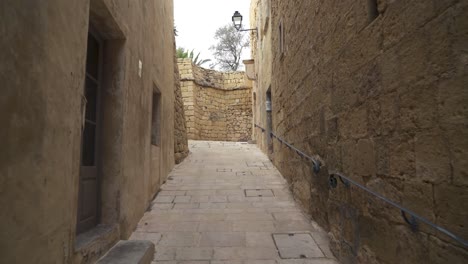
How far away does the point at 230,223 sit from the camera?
384cm

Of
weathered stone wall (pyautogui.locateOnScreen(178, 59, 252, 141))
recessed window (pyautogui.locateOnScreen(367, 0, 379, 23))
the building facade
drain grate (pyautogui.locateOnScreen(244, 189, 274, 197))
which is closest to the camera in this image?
the building facade

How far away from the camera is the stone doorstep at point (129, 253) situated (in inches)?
98.2

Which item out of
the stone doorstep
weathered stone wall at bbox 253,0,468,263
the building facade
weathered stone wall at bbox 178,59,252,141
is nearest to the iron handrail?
weathered stone wall at bbox 253,0,468,263

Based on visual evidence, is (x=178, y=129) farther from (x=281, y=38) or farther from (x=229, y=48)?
(x=229, y=48)

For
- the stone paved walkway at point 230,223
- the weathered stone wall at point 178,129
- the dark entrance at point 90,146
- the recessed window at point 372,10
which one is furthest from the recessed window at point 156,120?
the recessed window at point 372,10

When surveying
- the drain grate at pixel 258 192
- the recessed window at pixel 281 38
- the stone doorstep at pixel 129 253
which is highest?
the recessed window at pixel 281 38

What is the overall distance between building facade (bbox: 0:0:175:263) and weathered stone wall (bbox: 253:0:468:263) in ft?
6.54

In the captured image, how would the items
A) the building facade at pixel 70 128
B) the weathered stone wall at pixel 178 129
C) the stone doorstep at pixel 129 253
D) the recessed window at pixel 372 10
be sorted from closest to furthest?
1. the building facade at pixel 70 128
2. the recessed window at pixel 372 10
3. the stone doorstep at pixel 129 253
4. the weathered stone wall at pixel 178 129

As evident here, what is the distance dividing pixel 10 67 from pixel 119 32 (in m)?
1.94

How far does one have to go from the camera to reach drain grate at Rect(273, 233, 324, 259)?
300cm

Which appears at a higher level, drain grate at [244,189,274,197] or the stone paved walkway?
drain grate at [244,189,274,197]

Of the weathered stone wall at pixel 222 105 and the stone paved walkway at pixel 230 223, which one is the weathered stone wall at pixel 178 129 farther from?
the weathered stone wall at pixel 222 105

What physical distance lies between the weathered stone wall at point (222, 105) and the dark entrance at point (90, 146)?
40.2 ft

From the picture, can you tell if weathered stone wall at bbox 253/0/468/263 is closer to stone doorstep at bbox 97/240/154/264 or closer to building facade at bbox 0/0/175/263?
stone doorstep at bbox 97/240/154/264
